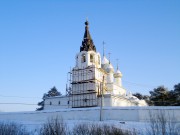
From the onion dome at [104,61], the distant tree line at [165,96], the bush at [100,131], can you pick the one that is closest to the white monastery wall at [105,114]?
the bush at [100,131]

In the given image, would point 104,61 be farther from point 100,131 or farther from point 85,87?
point 100,131

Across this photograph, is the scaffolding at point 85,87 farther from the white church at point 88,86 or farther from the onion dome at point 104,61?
the onion dome at point 104,61

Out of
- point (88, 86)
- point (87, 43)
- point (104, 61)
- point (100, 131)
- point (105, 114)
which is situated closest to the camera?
point (100, 131)

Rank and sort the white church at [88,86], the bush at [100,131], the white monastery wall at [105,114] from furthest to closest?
the white church at [88,86] → the white monastery wall at [105,114] → the bush at [100,131]

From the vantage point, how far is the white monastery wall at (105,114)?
86.2ft

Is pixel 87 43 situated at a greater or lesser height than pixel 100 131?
greater

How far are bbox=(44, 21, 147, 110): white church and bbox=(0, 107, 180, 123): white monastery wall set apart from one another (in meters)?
8.30

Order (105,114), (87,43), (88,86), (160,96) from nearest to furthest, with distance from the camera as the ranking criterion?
(105,114) → (88,86) → (87,43) → (160,96)

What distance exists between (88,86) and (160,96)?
14.6m

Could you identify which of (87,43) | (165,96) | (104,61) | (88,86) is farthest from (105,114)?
(104,61)

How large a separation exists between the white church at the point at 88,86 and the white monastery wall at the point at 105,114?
8.30 metres

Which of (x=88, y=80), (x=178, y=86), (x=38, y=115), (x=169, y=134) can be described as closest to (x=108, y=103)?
(x=88, y=80)

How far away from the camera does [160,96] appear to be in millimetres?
45938

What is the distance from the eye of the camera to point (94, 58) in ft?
142
